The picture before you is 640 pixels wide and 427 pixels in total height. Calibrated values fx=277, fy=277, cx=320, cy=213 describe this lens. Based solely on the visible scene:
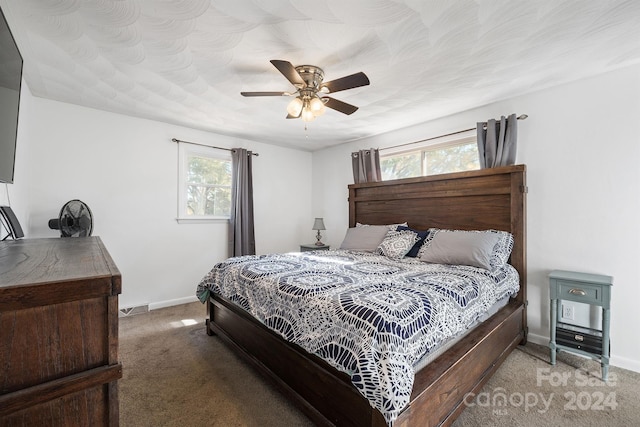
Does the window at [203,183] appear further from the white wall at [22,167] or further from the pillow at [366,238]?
the pillow at [366,238]

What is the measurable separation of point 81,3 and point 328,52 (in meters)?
1.48

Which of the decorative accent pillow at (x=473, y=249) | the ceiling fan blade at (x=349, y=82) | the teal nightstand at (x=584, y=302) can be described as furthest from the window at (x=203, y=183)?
the teal nightstand at (x=584, y=302)

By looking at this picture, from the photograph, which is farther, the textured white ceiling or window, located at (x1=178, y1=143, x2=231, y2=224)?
window, located at (x1=178, y1=143, x2=231, y2=224)

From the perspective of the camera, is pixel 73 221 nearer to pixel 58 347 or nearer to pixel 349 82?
pixel 58 347

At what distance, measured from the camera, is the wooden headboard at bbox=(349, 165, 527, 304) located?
264 centimetres

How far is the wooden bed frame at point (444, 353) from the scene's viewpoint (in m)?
1.40

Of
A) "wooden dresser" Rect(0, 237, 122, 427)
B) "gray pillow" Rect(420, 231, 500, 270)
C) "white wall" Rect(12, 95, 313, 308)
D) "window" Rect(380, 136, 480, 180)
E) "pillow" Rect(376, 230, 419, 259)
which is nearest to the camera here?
"wooden dresser" Rect(0, 237, 122, 427)

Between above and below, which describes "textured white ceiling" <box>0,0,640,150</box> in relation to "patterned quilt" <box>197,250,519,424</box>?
above

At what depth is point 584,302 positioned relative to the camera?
216 centimetres

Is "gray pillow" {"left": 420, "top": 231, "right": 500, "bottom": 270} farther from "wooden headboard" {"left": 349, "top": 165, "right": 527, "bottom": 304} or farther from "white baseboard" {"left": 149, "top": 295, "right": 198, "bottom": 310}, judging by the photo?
"white baseboard" {"left": 149, "top": 295, "right": 198, "bottom": 310}

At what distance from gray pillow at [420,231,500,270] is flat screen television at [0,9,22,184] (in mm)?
3072

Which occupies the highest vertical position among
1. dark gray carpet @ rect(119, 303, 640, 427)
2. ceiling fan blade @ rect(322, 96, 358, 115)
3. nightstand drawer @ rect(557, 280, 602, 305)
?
ceiling fan blade @ rect(322, 96, 358, 115)

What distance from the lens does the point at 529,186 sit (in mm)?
2689

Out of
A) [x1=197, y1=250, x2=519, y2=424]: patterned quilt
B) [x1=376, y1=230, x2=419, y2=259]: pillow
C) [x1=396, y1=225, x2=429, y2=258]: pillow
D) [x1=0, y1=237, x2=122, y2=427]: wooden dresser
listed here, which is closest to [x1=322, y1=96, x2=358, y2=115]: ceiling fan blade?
[x1=197, y1=250, x2=519, y2=424]: patterned quilt
